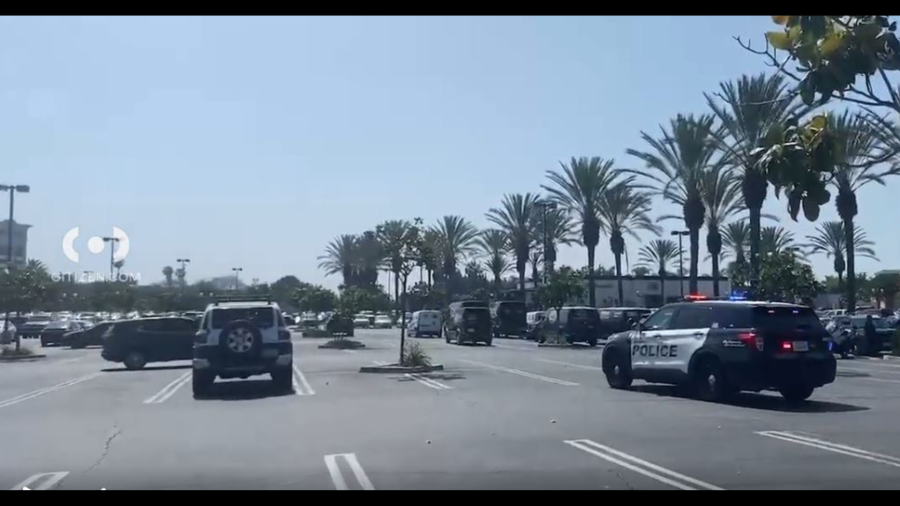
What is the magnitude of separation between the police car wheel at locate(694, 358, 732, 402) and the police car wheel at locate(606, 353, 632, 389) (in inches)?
92.3

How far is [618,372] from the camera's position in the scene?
2205cm

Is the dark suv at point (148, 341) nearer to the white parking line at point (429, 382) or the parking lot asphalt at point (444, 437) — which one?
the parking lot asphalt at point (444, 437)

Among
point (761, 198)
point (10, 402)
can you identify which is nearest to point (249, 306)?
point (10, 402)

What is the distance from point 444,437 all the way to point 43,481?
520 centimetres

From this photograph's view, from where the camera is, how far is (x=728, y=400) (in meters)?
19.3

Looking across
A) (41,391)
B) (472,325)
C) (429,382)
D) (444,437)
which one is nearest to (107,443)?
(444,437)

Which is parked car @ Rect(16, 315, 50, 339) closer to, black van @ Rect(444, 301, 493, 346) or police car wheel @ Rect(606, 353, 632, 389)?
black van @ Rect(444, 301, 493, 346)

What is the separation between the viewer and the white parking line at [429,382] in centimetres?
2264

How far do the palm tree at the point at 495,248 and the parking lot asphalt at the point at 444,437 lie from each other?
157 feet

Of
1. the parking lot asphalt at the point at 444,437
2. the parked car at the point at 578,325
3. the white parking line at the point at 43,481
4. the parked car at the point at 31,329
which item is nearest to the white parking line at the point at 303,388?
the parking lot asphalt at the point at 444,437

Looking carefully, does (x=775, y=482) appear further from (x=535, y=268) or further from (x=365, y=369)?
(x=535, y=268)

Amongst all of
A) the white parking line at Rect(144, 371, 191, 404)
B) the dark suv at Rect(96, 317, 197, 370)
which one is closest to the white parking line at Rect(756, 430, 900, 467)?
the white parking line at Rect(144, 371, 191, 404)

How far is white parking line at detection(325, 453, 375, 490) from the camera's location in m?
10.5

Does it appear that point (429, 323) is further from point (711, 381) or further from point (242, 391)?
point (711, 381)
